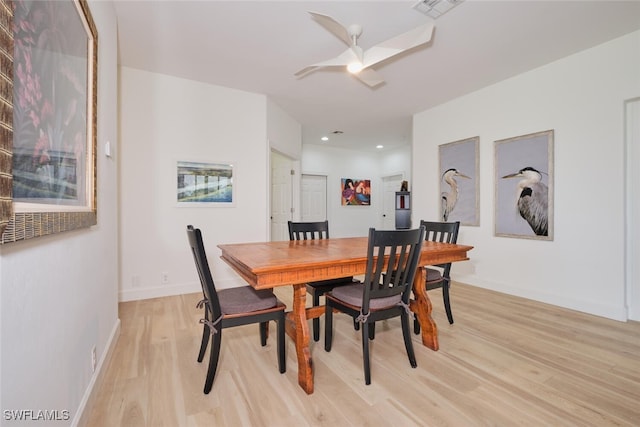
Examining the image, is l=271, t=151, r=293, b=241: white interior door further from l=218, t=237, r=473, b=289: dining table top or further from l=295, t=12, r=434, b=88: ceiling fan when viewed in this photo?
l=218, t=237, r=473, b=289: dining table top

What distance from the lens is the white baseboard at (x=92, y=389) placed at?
1302mm

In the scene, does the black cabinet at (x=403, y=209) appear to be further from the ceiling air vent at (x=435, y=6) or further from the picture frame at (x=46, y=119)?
the picture frame at (x=46, y=119)

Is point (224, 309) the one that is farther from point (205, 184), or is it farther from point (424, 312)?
point (205, 184)

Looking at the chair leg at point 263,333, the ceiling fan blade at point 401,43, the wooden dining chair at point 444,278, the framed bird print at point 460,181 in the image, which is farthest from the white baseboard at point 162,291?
the framed bird print at point 460,181

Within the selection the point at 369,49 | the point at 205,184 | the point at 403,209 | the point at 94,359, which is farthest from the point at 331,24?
the point at 403,209

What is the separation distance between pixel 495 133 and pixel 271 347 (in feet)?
11.8

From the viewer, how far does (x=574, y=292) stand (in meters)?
3.01

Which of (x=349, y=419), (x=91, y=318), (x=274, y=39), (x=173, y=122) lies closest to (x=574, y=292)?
(x=349, y=419)

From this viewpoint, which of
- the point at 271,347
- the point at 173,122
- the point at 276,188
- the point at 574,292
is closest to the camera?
the point at 271,347

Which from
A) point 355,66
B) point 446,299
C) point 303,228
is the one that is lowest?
point 446,299

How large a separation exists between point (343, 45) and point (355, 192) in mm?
4861

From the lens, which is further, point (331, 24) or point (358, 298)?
point (331, 24)

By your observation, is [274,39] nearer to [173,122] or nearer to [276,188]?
[173,122]

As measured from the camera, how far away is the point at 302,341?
1669 mm
